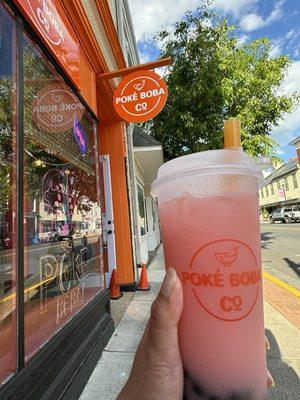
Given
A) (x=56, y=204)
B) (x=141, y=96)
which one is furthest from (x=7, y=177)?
(x=141, y=96)

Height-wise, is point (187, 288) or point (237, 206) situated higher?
point (237, 206)

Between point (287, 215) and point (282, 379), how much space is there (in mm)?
41541

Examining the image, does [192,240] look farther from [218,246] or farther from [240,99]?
[240,99]

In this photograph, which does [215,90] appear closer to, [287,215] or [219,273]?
[219,273]

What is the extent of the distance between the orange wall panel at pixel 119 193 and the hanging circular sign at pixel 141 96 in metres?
1.70

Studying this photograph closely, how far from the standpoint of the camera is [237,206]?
3.09ft

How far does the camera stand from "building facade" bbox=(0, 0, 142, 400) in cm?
231

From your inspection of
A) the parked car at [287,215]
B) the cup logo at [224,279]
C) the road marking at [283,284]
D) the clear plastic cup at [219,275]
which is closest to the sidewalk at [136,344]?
the road marking at [283,284]

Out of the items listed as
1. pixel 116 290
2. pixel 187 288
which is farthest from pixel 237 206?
pixel 116 290

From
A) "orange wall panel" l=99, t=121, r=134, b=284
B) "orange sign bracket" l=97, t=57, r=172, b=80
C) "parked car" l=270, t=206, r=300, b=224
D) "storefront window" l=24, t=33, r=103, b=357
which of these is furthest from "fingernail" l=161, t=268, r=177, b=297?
"parked car" l=270, t=206, r=300, b=224

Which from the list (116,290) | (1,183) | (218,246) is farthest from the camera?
(116,290)

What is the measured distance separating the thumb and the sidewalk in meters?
2.20

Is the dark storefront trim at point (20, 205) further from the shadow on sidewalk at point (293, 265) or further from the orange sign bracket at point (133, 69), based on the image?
the shadow on sidewalk at point (293, 265)

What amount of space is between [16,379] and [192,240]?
1727mm
